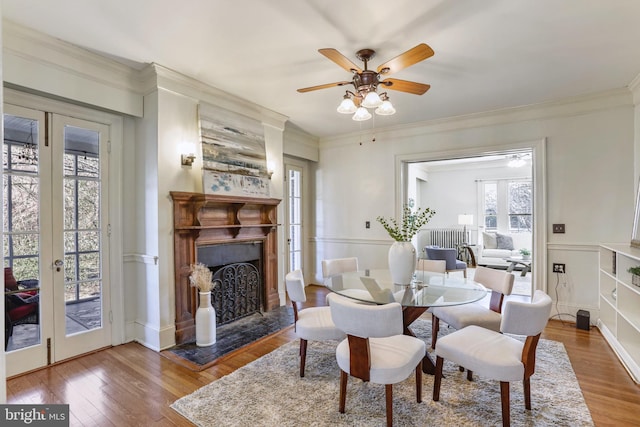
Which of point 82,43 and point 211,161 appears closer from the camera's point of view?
point 82,43

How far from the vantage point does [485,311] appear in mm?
2846

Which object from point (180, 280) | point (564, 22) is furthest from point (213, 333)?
point (564, 22)

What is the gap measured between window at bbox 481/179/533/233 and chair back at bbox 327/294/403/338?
7148mm

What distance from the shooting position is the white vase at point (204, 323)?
3176 millimetres

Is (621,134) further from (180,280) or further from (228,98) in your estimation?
(180,280)

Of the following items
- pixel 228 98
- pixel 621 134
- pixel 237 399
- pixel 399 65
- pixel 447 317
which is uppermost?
pixel 228 98

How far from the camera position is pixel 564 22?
237 centimetres

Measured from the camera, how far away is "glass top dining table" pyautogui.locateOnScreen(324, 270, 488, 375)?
2.44 m

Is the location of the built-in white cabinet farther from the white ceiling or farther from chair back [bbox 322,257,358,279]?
chair back [bbox 322,257,358,279]

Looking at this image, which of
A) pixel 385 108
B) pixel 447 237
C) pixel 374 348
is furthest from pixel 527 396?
pixel 447 237

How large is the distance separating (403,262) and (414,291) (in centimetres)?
26

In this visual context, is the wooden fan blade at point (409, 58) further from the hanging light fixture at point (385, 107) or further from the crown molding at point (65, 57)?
the crown molding at point (65, 57)

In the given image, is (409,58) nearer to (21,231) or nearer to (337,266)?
(337,266)

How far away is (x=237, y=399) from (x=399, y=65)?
8.64 ft
